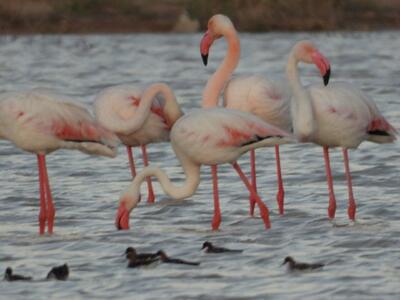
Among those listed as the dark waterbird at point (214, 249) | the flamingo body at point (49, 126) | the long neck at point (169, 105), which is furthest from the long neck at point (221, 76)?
the dark waterbird at point (214, 249)

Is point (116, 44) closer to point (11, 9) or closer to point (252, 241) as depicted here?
point (11, 9)

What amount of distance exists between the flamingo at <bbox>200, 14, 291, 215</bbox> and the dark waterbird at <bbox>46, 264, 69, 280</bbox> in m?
2.78

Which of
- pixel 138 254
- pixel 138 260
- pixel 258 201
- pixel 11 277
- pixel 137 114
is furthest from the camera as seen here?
pixel 137 114

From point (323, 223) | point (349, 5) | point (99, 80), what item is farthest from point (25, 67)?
point (323, 223)

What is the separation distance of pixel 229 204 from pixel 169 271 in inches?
123

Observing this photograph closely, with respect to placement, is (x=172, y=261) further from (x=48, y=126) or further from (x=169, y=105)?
(x=169, y=105)

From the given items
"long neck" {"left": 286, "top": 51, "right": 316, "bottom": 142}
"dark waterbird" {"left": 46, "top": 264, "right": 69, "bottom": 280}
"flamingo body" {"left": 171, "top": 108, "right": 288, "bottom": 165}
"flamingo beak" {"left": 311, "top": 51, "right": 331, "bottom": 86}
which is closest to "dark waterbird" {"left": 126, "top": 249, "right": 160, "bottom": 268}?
"dark waterbird" {"left": 46, "top": 264, "right": 69, "bottom": 280}

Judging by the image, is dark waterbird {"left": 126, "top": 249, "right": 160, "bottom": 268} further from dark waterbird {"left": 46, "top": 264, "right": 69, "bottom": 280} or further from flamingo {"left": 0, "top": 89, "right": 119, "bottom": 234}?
flamingo {"left": 0, "top": 89, "right": 119, "bottom": 234}

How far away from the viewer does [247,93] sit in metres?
11.3

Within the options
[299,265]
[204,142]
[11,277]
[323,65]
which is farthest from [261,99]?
[11,277]

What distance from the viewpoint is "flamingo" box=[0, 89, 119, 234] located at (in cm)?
1026

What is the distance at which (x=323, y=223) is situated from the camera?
1060 cm

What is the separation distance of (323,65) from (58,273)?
2789 millimetres

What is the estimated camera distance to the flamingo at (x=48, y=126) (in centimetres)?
1026
